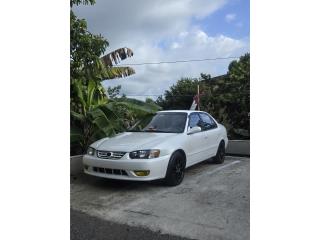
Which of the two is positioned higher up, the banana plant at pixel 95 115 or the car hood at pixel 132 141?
the banana plant at pixel 95 115

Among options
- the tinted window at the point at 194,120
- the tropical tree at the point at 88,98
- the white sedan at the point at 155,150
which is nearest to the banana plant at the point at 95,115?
the tropical tree at the point at 88,98

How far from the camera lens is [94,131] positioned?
7465 millimetres

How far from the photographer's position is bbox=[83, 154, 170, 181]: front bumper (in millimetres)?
5004

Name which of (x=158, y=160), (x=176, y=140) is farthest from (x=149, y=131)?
(x=158, y=160)

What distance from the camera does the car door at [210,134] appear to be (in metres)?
6.70

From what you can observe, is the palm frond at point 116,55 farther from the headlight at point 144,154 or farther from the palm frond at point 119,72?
the headlight at point 144,154

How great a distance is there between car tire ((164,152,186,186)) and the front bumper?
4.4 inches

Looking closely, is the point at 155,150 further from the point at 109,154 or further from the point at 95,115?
the point at 95,115

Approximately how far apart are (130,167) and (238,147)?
15.7 ft
